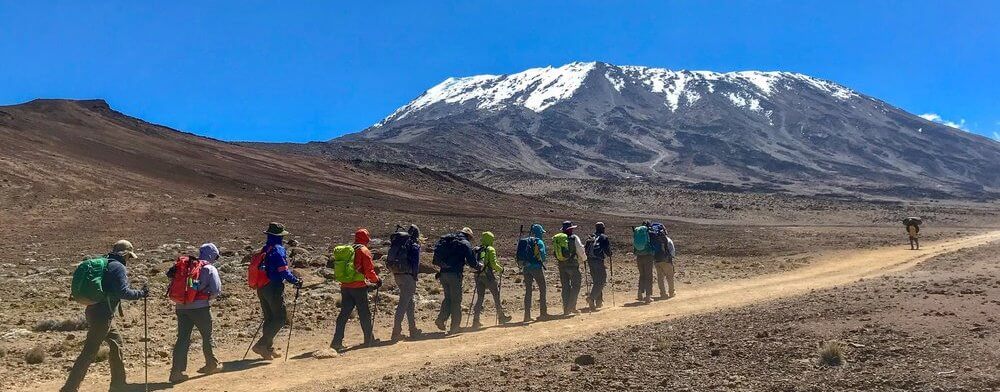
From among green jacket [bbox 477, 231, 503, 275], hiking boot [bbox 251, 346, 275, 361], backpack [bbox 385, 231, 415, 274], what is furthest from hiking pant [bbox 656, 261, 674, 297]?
hiking boot [bbox 251, 346, 275, 361]

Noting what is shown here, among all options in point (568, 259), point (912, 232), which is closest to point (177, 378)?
point (568, 259)

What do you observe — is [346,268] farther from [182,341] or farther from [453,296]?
[182,341]

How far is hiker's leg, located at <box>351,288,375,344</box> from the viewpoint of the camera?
9.95m

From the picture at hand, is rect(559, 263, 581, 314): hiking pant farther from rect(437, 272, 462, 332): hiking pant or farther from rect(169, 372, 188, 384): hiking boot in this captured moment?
rect(169, 372, 188, 384): hiking boot

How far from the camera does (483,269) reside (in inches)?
458


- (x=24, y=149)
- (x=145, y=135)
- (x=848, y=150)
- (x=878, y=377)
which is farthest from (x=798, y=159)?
(x=878, y=377)

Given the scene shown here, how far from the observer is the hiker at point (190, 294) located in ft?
26.5

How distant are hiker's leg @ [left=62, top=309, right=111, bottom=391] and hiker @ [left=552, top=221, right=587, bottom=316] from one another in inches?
303

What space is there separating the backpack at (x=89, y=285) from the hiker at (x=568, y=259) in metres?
7.75

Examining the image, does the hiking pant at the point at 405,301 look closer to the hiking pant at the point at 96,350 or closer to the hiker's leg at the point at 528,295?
the hiker's leg at the point at 528,295

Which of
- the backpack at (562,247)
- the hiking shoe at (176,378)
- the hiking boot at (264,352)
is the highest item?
the backpack at (562,247)

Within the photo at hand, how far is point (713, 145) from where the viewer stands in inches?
5748

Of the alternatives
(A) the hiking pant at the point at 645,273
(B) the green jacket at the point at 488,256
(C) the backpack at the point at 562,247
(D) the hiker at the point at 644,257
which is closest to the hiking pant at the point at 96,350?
(B) the green jacket at the point at 488,256

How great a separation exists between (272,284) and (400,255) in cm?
218
